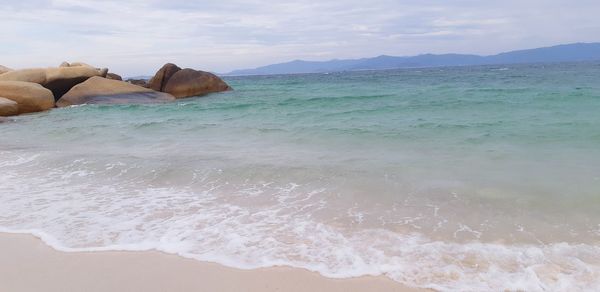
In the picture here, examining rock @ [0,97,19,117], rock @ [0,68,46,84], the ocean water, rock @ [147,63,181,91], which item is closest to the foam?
the ocean water

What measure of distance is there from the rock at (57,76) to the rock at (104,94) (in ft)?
1.81

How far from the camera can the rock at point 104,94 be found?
19125mm

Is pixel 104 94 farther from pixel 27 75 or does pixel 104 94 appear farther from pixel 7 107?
pixel 7 107

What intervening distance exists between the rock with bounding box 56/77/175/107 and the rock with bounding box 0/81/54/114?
1392 mm

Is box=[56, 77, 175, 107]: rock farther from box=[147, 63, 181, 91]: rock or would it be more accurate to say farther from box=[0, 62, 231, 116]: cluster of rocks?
box=[147, 63, 181, 91]: rock

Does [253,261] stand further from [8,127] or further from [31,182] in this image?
[8,127]

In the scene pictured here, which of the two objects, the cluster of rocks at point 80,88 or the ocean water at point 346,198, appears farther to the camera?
the cluster of rocks at point 80,88

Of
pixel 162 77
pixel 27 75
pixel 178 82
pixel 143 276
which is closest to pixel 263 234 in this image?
pixel 143 276

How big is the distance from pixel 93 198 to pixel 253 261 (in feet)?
9.14

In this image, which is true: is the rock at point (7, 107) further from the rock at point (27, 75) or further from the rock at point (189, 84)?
the rock at point (189, 84)

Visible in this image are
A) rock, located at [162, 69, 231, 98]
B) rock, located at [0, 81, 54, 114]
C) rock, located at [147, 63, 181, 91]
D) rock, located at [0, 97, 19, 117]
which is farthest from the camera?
rock, located at [147, 63, 181, 91]

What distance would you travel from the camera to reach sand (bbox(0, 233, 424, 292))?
3.11 metres

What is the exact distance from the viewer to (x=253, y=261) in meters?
3.51

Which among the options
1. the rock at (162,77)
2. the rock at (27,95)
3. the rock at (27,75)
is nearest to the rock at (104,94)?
the rock at (27,75)
